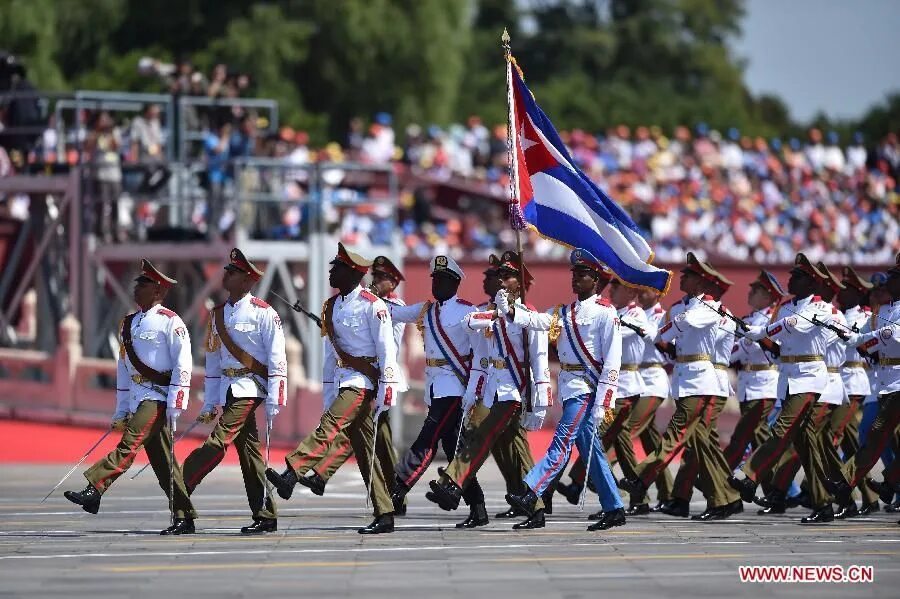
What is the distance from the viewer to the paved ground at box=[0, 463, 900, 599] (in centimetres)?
1306

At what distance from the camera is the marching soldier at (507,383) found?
53.8 ft

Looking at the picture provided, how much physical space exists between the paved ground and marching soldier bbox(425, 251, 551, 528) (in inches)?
25.1

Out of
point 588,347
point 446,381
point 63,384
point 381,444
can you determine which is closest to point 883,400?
point 588,347

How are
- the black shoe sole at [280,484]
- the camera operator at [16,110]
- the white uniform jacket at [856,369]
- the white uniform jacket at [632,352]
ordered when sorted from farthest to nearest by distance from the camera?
1. the camera operator at [16,110]
2. the white uniform jacket at [856,369]
3. the white uniform jacket at [632,352]
4. the black shoe sole at [280,484]

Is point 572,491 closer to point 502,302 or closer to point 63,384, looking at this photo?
point 502,302

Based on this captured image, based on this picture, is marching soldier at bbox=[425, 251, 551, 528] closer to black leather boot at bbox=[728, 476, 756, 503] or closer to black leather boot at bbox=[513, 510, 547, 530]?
black leather boot at bbox=[513, 510, 547, 530]

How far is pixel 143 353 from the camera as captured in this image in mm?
15867

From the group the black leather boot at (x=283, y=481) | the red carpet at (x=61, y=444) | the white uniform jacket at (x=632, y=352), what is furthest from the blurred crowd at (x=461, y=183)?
the black leather boot at (x=283, y=481)

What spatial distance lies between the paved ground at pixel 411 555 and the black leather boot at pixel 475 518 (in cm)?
16

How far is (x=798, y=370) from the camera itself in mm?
18172

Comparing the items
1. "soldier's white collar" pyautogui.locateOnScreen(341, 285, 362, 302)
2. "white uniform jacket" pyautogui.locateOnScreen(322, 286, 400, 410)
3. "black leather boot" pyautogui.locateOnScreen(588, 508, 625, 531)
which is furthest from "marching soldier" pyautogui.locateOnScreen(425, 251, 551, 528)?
"soldier's white collar" pyautogui.locateOnScreen(341, 285, 362, 302)

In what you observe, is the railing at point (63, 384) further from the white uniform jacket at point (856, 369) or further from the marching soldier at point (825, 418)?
the marching soldier at point (825, 418)

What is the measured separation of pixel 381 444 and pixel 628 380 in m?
3.15

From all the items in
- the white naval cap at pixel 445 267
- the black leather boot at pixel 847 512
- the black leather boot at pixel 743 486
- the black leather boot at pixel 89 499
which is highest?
the white naval cap at pixel 445 267
